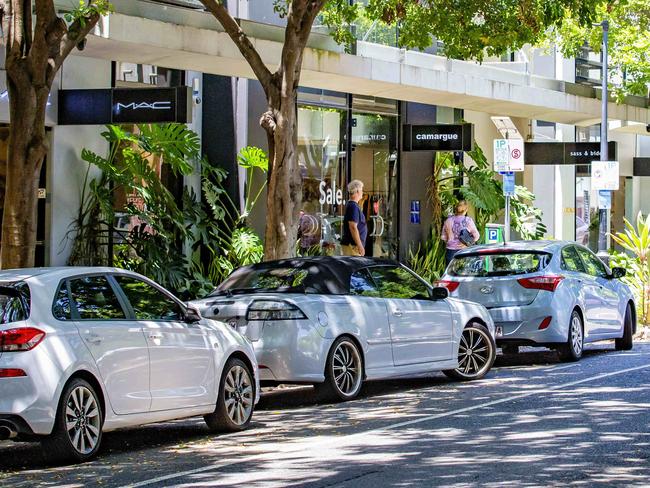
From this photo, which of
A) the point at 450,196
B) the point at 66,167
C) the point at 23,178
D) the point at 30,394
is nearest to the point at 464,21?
the point at 66,167

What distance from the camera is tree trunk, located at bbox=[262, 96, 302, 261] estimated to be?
16.6 meters

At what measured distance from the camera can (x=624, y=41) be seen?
1292 inches

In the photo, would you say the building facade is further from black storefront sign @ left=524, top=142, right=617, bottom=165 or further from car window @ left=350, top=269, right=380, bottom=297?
car window @ left=350, top=269, right=380, bottom=297

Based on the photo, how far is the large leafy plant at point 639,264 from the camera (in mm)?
23453

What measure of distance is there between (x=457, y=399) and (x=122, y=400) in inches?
172

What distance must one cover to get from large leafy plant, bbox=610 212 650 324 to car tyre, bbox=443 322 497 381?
28.6 feet

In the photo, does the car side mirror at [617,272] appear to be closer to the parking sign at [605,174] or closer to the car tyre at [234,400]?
the car tyre at [234,400]

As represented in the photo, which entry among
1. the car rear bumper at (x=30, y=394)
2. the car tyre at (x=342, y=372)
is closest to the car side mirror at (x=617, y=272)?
the car tyre at (x=342, y=372)

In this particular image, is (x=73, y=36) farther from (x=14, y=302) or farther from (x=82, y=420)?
(x=82, y=420)

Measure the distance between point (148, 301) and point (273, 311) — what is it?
2109 mm

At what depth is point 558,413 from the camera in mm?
11602

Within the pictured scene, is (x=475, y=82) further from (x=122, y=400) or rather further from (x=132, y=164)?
(x=122, y=400)

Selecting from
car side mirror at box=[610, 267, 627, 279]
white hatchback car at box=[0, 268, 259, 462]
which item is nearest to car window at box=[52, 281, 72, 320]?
white hatchback car at box=[0, 268, 259, 462]

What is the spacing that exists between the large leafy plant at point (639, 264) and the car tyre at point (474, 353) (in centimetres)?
871
